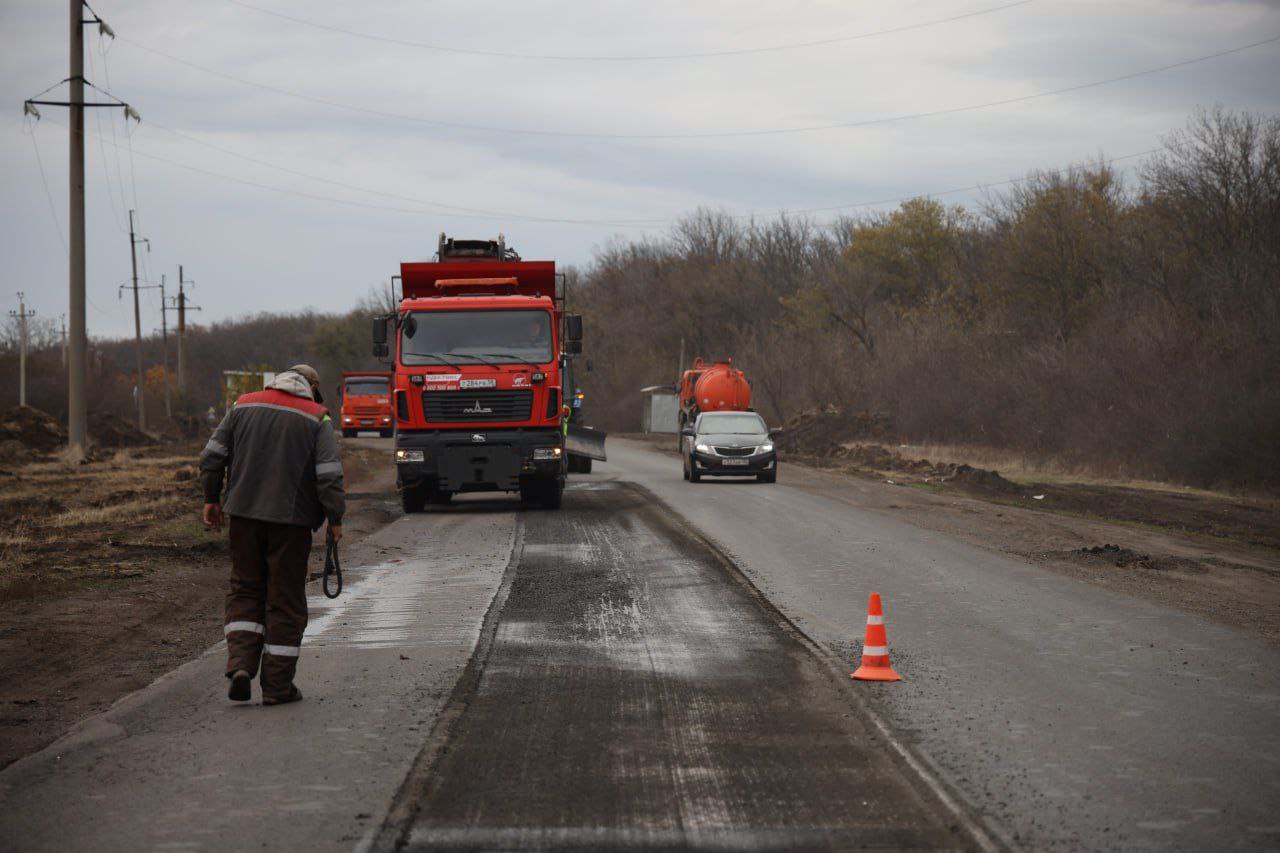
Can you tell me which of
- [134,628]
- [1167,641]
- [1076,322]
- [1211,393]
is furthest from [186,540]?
[1076,322]

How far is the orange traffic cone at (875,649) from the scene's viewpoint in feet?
27.6

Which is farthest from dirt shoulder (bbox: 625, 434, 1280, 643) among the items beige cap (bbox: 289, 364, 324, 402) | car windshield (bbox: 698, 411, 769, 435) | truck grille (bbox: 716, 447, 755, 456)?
beige cap (bbox: 289, 364, 324, 402)

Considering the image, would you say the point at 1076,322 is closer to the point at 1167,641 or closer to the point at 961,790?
the point at 1167,641

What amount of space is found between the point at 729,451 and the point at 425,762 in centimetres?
2375

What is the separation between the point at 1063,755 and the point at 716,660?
304cm

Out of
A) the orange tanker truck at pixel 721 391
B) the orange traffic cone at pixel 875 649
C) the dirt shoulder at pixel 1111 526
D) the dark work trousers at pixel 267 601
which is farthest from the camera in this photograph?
the orange tanker truck at pixel 721 391

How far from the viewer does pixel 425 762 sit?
20.5ft

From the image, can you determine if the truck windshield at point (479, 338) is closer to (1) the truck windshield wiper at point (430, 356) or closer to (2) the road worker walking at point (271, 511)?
(1) the truck windshield wiper at point (430, 356)

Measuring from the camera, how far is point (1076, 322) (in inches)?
1876

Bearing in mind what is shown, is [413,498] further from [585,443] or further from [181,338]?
[181,338]

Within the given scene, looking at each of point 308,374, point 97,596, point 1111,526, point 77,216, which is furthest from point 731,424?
point 308,374

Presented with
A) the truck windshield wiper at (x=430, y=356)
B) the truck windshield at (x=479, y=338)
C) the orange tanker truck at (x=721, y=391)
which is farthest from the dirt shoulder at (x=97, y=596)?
the orange tanker truck at (x=721, y=391)

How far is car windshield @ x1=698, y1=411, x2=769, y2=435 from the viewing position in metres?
30.5

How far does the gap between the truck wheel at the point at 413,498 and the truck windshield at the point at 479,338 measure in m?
2.28
